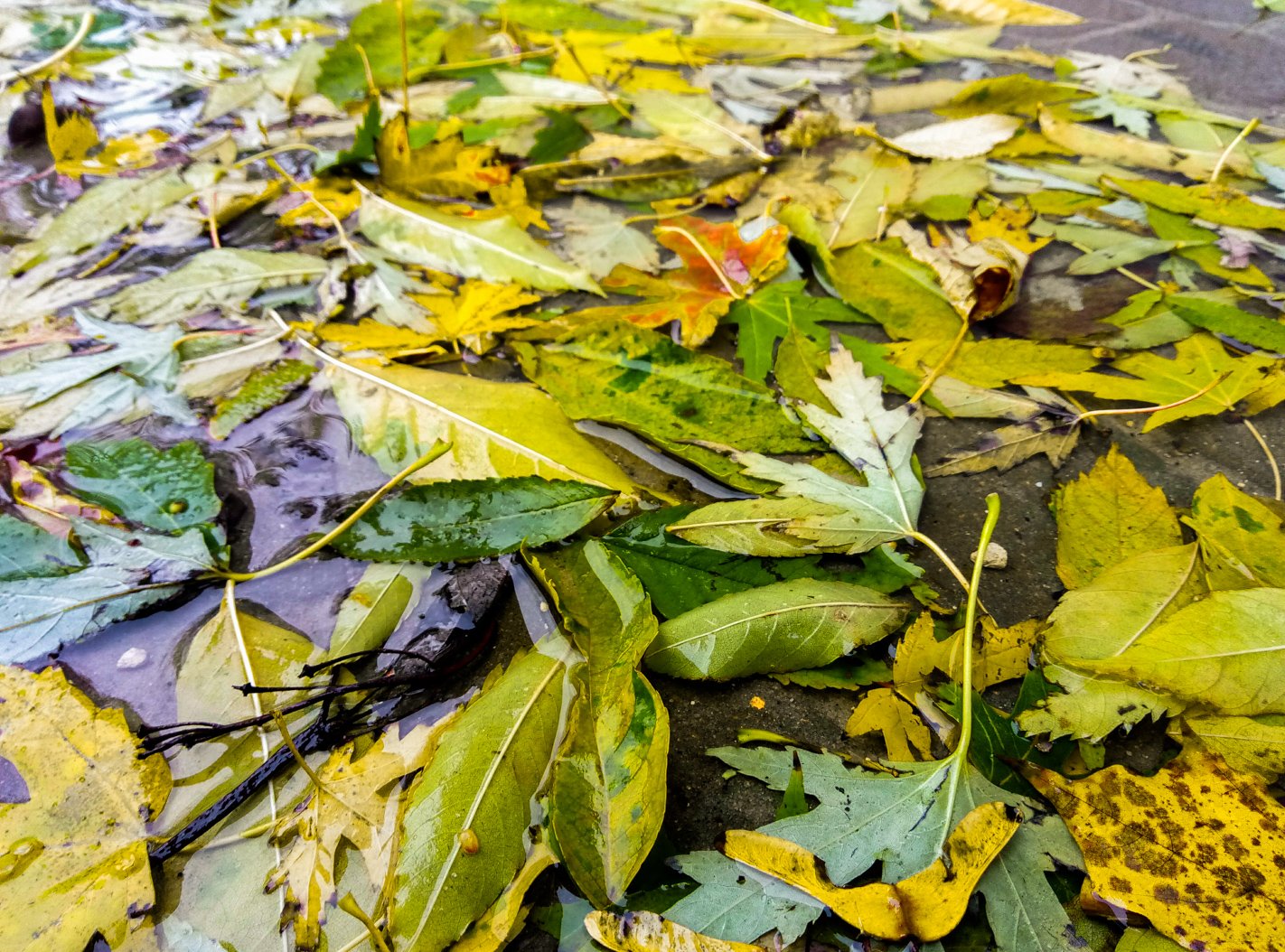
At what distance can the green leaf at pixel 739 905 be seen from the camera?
0.68 meters

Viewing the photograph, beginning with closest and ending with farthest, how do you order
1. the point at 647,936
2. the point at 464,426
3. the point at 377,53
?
the point at 647,936 < the point at 464,426 < the point at 377,53

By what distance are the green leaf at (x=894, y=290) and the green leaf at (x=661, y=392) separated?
328mm

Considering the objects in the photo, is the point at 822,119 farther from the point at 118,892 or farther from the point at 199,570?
the point at 118,892

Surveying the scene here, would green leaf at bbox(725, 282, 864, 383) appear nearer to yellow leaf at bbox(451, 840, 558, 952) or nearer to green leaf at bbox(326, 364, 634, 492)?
green leaf at bbox(326, 364, 634, 492)

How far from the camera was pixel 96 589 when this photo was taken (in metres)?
0.94

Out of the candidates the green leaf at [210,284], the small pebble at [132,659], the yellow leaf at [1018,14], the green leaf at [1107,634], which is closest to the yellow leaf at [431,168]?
the green leaf at [210,284]

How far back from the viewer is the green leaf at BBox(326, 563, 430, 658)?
913mm

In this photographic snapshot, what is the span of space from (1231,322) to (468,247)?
1.40 meters

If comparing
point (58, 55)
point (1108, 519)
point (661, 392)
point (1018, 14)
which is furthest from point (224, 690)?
point (1018, 14)

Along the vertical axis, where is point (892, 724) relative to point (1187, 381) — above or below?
below

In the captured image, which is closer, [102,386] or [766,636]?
[766,636]

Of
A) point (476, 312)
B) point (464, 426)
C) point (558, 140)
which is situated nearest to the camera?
point (464, 426)

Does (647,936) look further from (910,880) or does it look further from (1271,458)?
(1271,458)

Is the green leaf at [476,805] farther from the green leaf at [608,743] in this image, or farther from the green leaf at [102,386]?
the green leaf at [102,386]
